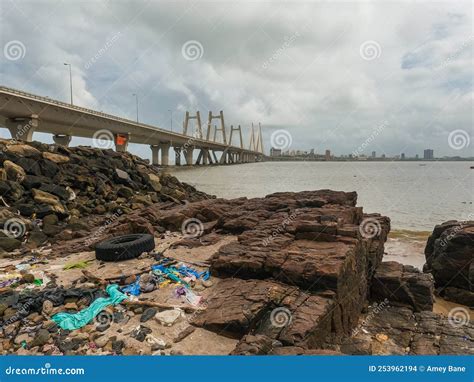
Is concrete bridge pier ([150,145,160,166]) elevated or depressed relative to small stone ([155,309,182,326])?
elevated

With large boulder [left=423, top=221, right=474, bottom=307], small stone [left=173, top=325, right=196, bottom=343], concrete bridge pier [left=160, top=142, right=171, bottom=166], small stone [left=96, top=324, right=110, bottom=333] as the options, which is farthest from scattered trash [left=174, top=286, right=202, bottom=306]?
concrete bridge pier [left=160, top=142, right=171, bottom=166]

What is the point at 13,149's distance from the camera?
1759cm

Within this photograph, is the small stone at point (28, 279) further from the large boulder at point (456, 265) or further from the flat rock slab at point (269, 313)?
the large boulder at point (456, 265)

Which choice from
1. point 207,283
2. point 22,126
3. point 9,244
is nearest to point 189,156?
point 22,126

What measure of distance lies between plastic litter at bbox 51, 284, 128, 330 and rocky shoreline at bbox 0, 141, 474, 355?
0.12m

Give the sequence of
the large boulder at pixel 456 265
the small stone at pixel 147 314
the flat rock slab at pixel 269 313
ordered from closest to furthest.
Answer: the flat rock slab at pixel 269 313, the small stone at pixel 147 314, the large boulder at pixel 456 265

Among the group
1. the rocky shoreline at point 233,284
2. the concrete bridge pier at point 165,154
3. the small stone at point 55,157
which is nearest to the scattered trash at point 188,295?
the rocky shoreline at point 233,284

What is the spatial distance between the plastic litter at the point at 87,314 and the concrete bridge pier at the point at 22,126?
38.4m

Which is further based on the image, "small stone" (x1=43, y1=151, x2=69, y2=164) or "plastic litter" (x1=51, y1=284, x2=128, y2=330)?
"small stone" (x1=43, y1=151, x2=69, y2=164)

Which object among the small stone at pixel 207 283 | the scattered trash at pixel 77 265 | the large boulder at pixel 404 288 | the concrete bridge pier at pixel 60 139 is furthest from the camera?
the concrete bridge pier at pixel 60 139

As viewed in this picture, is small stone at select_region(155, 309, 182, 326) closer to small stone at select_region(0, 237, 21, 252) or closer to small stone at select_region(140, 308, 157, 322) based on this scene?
small stone at select_region(140, 308, 157, 322)

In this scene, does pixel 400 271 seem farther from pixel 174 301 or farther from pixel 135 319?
pixel 135 319

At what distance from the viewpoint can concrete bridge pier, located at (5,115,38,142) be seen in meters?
36.3

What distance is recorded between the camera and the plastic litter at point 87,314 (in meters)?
5.31
